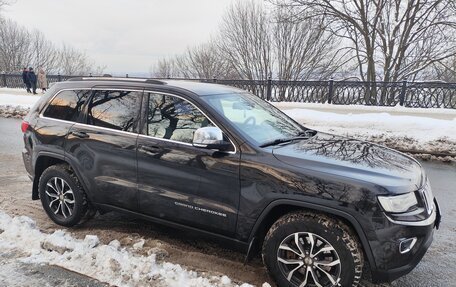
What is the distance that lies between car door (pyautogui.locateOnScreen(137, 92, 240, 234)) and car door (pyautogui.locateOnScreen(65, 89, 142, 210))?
14 centimetres

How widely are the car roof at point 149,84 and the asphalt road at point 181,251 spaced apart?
160 centimetres

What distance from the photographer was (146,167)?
12.1 feet

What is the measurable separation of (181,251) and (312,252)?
141cm

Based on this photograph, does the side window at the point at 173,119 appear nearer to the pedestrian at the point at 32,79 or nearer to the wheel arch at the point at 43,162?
the wheel arch at the point at 43,162

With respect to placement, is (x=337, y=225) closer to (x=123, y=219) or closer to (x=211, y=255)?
(x=211, y=255)

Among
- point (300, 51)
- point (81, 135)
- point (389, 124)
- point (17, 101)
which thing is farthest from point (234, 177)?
point (300, 51)

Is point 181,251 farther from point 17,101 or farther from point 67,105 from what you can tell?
point 17,101

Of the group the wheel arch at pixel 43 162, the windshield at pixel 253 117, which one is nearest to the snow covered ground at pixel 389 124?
the windshield at pixel 253 117

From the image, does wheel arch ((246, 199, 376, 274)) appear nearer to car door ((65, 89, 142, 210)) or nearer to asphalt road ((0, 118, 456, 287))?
asphalt road ((0, 118, 456, 287))

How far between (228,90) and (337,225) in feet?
6.52

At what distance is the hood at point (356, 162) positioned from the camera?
2879 mm

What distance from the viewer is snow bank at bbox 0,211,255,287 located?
3207mm

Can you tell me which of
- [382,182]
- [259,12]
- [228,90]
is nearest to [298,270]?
[382,182]

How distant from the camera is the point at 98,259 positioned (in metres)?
3.51
